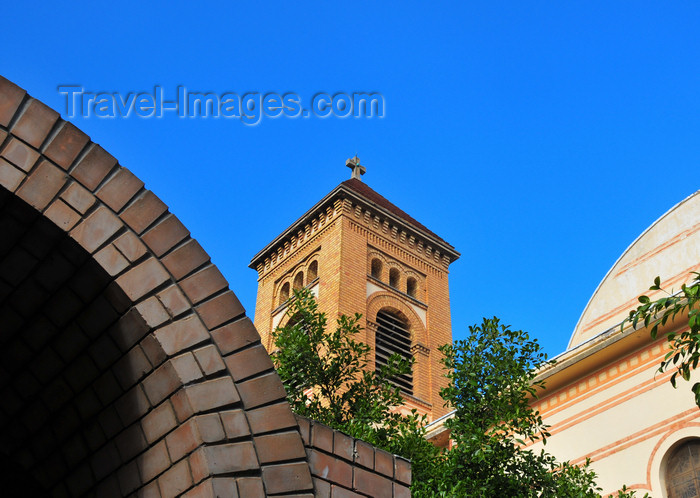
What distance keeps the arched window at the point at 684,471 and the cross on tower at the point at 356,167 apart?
964 inches

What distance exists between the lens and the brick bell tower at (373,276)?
27.6 meters

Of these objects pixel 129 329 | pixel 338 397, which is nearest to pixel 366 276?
pixel 338 397

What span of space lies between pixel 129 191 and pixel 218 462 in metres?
1.11

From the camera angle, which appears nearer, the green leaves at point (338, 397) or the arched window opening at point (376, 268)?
the green leaves at point (338, 397)

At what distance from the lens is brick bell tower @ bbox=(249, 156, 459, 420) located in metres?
27.6

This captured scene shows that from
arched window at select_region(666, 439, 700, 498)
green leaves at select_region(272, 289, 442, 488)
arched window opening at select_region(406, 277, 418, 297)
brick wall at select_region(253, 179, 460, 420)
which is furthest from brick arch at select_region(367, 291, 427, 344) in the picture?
green leaves at select_region(272, 289, 442, 488)

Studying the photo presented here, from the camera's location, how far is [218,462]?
286 centimetres

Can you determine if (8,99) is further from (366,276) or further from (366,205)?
(366,205)

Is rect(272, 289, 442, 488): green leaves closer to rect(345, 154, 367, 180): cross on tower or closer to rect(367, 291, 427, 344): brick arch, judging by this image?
rect(367, 291, 427, 344): brick arch

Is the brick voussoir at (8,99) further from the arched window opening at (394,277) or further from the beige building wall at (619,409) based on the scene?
the arched window opening at (394,277)

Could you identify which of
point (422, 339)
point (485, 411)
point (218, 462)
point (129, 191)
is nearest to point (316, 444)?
point (218, 462)

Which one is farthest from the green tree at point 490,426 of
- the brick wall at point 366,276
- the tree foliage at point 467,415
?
the brick wall at point 366,276

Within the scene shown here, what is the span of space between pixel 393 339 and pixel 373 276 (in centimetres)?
284

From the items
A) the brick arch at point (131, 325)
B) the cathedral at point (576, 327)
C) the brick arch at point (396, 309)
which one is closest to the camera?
the brick arch at point (131, 325)
